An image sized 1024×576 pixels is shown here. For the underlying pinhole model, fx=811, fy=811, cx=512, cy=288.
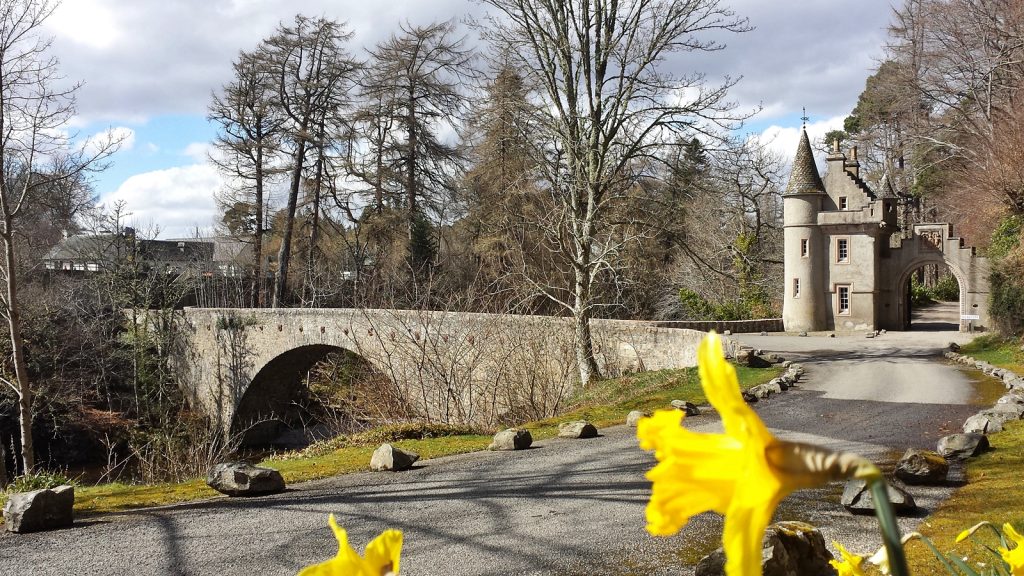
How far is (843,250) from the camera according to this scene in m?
27.6

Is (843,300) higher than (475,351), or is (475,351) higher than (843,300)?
(843,300)

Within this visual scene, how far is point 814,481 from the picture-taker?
0.57m

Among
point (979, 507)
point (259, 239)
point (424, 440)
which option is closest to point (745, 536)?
point (979, 507)

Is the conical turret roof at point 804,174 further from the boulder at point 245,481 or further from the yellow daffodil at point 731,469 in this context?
the yellow daffodil at point 731,469

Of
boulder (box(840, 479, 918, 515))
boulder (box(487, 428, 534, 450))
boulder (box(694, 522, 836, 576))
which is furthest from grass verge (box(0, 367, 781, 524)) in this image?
boulder (box(694, 522, 836, 576))

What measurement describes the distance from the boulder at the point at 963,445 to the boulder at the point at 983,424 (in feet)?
3.59

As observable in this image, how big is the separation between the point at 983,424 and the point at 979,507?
4.20 metres

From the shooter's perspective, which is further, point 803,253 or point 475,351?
point 803,253

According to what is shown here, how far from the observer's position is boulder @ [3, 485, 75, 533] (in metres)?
7.78

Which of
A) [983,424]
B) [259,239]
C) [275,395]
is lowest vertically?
[275,395]

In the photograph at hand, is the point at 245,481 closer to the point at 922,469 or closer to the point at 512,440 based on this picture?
the point at 512,440

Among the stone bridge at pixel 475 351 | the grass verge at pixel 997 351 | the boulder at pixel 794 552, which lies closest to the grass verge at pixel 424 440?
the stone bridge at pixel 475 351

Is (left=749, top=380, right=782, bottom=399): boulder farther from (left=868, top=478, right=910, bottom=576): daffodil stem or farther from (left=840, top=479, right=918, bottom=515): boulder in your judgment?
(left=868, top=478, right=910, bottom=576): daffodil stem

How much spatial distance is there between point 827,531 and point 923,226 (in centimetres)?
2263
